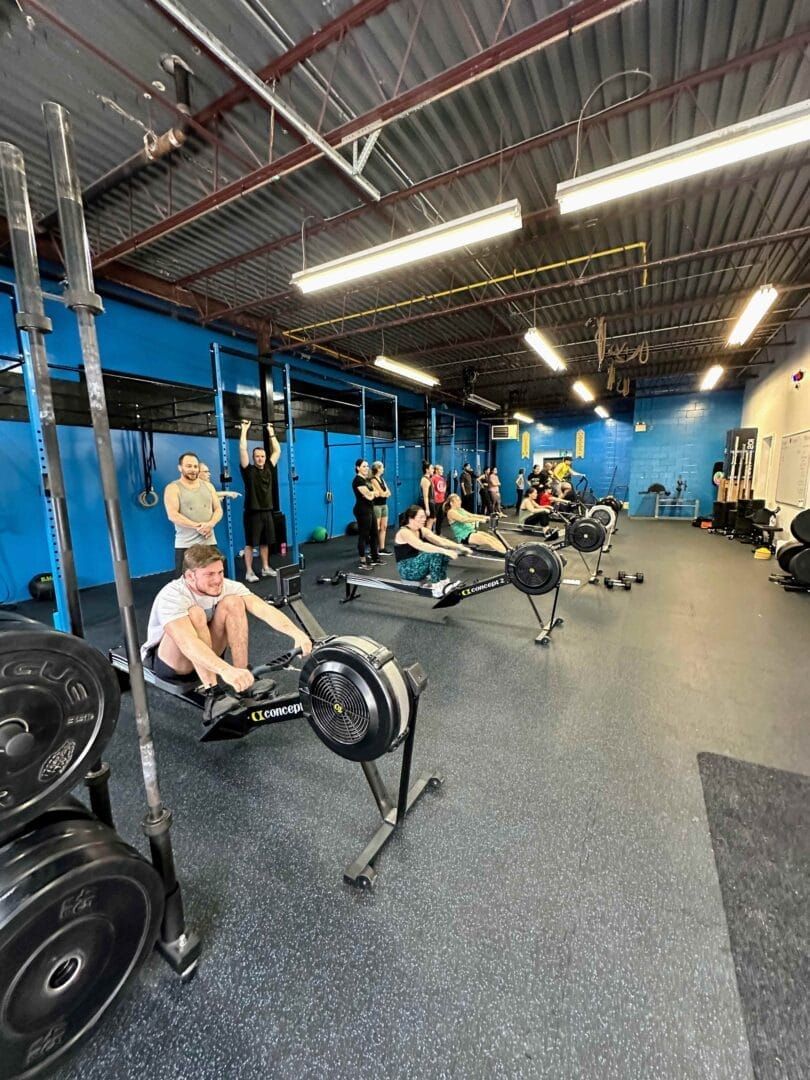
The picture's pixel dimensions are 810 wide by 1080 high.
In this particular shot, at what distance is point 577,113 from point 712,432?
1177 centimetres

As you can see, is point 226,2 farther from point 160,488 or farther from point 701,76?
point 160,488

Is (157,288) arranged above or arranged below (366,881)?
above

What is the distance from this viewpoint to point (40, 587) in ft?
14.4

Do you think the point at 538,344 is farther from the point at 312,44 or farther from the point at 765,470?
the point at 765,470

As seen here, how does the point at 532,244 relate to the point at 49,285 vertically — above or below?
above

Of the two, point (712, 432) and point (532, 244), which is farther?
point (712, 432)

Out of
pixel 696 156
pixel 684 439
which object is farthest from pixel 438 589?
pixel 684 439

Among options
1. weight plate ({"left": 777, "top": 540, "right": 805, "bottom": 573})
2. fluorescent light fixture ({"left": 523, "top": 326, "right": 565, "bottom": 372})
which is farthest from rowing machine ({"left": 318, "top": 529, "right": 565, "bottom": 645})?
fluorescent light fixture ({"left": 523, "top": 326, "right": 565, "bottom": 372})

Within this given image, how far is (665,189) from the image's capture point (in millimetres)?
3789

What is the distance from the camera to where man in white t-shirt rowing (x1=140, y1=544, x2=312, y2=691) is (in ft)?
6.12

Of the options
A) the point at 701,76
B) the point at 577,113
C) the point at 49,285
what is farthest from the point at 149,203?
the point at 701,76

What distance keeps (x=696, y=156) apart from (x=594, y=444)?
1312cm

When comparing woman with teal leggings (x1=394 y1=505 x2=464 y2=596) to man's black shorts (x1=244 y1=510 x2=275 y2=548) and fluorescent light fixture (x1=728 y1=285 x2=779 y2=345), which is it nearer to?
man's black shorts (x1=244 y1=510 x2=275 y2=548)

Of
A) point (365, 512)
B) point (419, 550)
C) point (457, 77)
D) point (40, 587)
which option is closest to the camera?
point (457, 77)
